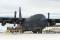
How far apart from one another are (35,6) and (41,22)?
0.16 meters

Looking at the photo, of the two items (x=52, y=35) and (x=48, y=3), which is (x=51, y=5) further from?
(x=52, y=35)

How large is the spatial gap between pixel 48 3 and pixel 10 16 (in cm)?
36

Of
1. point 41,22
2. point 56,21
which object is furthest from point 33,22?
point 56,21

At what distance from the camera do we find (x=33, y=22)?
4.28 ft

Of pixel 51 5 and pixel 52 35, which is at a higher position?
pixel 51 5

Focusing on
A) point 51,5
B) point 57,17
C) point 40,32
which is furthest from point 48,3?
point 40,32

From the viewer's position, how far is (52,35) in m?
1.33

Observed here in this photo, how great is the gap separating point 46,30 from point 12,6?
0.38 meters

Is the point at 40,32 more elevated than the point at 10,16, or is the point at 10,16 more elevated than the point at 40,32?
the point at 10,16

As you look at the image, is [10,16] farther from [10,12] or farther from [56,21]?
[56,21]

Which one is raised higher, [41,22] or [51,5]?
[51,5]

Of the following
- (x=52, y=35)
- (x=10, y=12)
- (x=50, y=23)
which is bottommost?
(x=52, y=35)

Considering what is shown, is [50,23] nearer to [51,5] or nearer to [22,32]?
[51,5]

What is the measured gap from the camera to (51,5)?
1333 mm
